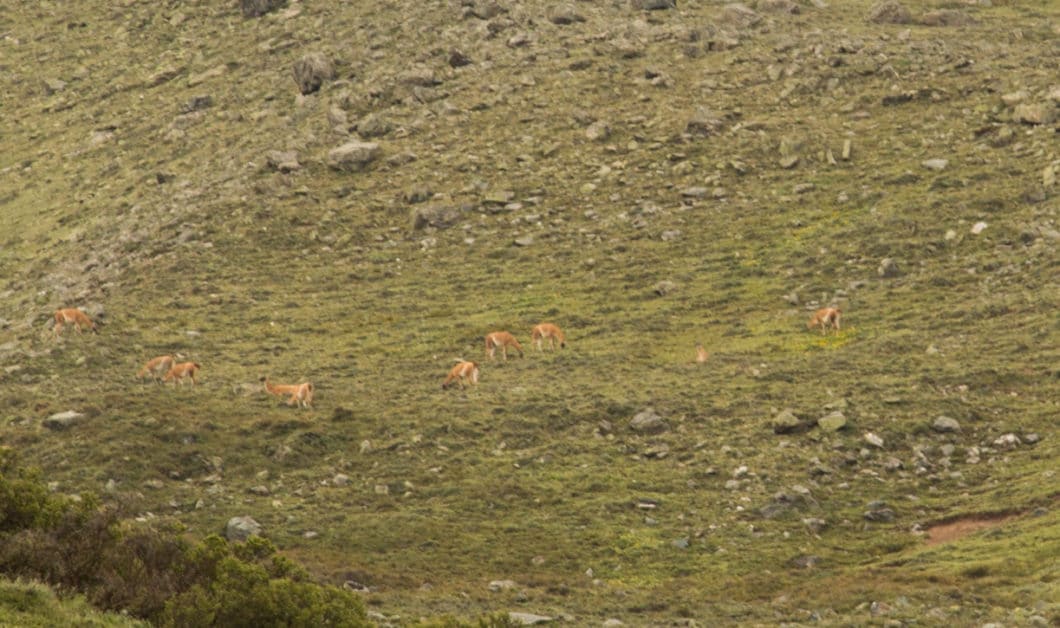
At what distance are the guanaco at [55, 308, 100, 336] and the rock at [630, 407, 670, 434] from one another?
20529mm

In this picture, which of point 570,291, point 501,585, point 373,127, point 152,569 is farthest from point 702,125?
point 152,569

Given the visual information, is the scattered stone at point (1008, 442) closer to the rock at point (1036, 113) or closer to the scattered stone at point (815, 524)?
the scattered stone at point (815, 524)

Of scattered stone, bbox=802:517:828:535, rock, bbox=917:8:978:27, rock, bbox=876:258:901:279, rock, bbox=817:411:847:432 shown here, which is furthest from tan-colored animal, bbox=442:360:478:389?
rock, bbox=917:8:978:27

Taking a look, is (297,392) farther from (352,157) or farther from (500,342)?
(352,157)

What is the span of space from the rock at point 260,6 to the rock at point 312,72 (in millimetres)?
14762

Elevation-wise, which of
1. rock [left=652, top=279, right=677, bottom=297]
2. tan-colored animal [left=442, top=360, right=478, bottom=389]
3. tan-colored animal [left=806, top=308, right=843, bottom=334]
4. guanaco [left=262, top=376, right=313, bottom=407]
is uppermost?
guanaco [left=262, top=376, right=313, bottom=407]

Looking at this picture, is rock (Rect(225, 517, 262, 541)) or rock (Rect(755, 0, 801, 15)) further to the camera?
rock (Rect(755, 0, 801, 15))

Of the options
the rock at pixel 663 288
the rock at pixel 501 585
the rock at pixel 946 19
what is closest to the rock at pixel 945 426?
the rock at pixel 501 585

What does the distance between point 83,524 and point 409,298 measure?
33176 mm

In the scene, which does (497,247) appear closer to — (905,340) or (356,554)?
(905,340)

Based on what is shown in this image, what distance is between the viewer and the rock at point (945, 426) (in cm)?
3738

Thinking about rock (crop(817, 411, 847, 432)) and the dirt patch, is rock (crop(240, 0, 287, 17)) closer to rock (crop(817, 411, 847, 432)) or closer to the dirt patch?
rock (crop(817, 411, 847, 432))

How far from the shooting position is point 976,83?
214 feet

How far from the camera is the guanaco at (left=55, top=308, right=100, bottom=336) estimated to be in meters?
49.1
